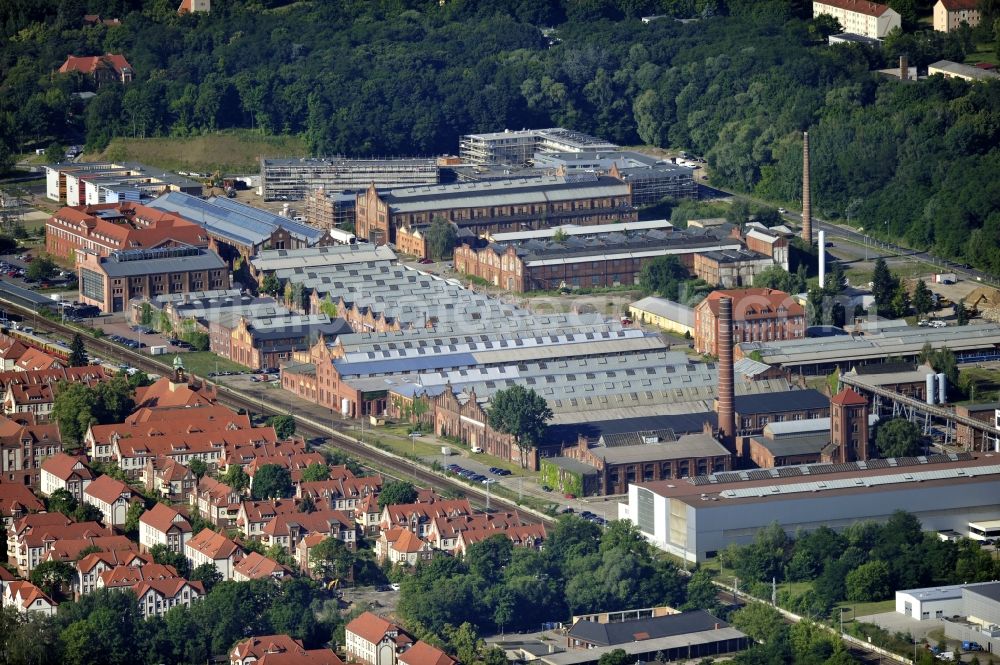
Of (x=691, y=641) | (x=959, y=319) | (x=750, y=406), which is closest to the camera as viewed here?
(x=691, y=641)

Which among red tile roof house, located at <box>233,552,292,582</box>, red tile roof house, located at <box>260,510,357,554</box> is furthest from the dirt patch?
red tile roof house, located at <box>233,552,292,582</box>

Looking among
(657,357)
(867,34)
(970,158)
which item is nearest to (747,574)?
(657,357)

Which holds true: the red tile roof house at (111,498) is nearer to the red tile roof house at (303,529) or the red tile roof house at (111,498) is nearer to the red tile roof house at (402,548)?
the red tile roof house at (303,529)

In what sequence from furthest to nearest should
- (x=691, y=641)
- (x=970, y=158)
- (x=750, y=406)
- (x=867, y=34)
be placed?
(x=867, y=34) < (x=970, y=158) < (x=750, y=406) < (x=691, y=641)

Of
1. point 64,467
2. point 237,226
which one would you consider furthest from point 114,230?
point 64,467

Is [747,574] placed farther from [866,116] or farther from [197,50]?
[197,50]

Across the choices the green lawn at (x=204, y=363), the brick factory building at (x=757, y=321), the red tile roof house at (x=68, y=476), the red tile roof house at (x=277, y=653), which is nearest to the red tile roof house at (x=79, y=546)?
the red tile roof house at (x=68, y=476)

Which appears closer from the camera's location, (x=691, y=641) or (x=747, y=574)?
(x=691, y=641)
